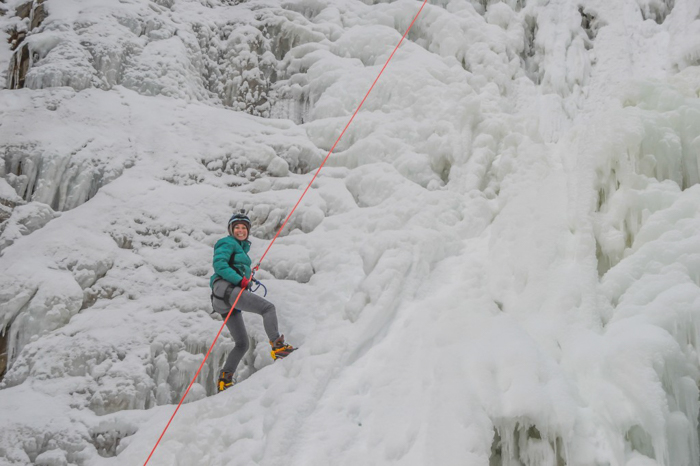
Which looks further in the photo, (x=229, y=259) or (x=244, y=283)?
(x=229, y=259)

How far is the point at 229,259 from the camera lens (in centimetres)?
503

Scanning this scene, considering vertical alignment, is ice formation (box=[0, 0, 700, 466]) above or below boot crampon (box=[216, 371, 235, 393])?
above

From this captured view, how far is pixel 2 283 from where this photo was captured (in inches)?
210

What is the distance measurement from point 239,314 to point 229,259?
1.71 feet

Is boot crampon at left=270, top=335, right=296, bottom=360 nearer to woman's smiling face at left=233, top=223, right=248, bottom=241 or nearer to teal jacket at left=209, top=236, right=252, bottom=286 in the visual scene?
teal jacket at left=209, top=236, right=252, bottom=286

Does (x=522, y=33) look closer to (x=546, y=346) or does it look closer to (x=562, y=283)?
(x=562, y=283)

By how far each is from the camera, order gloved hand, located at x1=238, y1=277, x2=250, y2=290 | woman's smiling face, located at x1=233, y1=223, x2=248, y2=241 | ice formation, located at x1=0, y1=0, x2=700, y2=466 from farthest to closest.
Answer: woman's smiling face, located at x1=233, y1=223, x2=248, y2=241
gloved hand, located at x1=238, y1=277, x2=250, y2=290
ice formation, located at x1=0, y1=0, x2=700, y2=466

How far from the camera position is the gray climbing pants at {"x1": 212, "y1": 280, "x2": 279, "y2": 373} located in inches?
188

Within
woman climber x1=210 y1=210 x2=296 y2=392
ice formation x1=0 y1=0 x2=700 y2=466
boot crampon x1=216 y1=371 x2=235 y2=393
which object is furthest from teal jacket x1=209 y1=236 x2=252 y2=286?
boot crampon x1=216 y1=371 x2=235 y2=393

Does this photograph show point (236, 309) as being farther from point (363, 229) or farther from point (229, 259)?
point (363, 229)

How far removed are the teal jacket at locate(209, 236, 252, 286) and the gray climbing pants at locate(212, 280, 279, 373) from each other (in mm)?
72

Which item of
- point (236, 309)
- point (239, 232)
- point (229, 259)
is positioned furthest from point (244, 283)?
point (239, 232)

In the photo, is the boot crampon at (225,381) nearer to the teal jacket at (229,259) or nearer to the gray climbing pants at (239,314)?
the gray climbing pants at (239,314)

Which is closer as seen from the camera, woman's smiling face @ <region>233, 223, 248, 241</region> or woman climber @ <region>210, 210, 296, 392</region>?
woman climber @ <region>210, 210, 296, 392</region>
